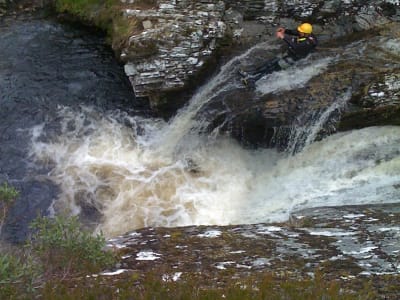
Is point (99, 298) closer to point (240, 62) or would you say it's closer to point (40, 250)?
point (40, 250)

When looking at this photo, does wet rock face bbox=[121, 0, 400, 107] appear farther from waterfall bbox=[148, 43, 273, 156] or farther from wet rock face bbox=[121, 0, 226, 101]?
waterfall bbox=[148, 43, 273, 156]

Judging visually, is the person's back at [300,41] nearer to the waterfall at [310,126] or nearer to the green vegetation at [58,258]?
the waterfall at [310,126]

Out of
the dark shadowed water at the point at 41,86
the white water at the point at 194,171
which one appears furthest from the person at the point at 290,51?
the dark shadowed water at the point at 41,86

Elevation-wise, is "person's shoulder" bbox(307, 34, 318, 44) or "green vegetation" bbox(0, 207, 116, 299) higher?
"person's shoulder" bbox(307, 34, 318, 44)

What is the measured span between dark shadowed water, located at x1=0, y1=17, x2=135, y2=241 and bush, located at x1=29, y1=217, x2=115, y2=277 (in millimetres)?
6791

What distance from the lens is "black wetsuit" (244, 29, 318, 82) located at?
13.2m

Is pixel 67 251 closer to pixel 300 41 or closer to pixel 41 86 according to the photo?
pixel 300 41

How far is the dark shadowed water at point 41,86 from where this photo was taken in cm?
1302

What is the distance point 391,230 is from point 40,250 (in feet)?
17.9

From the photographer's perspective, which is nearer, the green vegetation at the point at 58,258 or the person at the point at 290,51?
the green vegetation at the point at 58,258

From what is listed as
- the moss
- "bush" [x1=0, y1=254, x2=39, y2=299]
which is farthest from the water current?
"bush" [x1=0, y1=254, x2=39, y2=299]

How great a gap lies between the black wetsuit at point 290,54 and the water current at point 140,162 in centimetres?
53

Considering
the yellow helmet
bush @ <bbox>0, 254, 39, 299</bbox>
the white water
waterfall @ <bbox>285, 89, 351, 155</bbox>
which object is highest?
the yellow helmet

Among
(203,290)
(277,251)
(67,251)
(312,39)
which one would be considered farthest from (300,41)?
(67,251)
